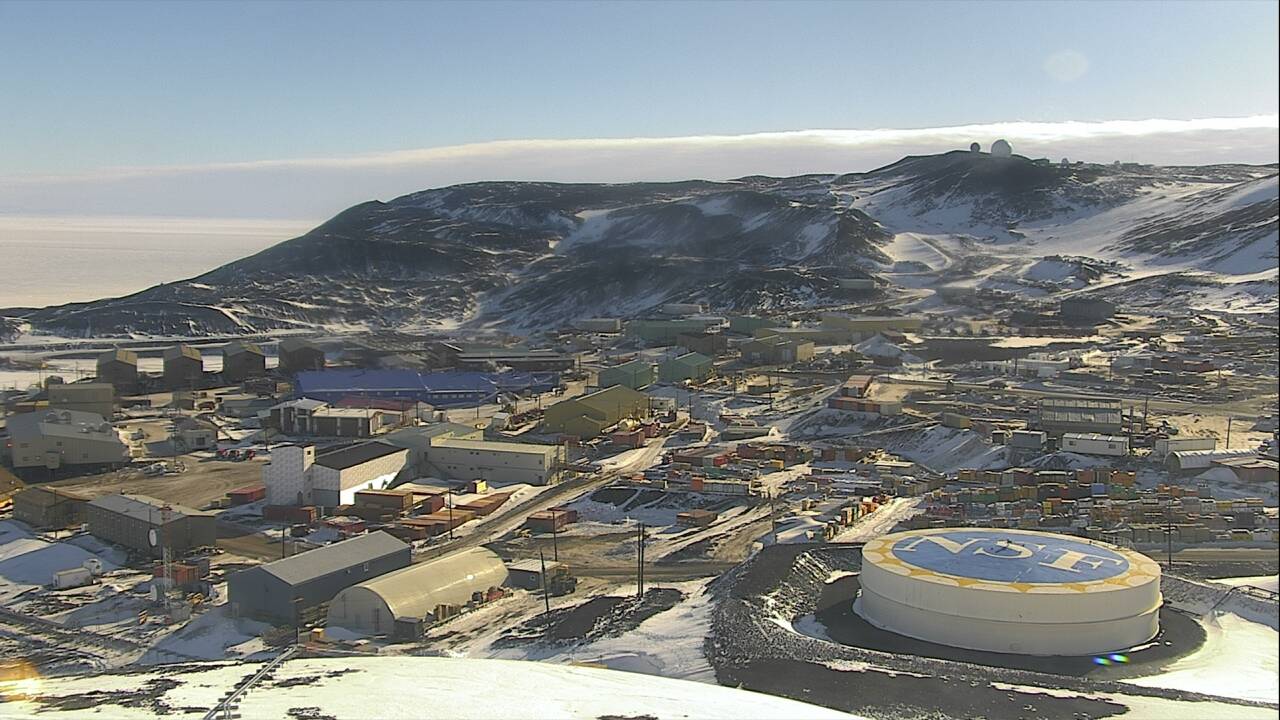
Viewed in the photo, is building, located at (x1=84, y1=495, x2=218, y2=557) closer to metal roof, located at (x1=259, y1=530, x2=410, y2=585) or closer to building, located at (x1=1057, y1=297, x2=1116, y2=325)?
metal roof, located at (x1=259, y1=530, x2=410, y2=585)

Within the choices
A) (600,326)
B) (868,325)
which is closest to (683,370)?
(868,325)

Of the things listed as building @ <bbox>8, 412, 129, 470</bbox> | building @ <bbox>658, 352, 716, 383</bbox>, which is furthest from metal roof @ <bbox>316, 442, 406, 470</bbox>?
building @ <bbox>658, 352, 716, 383</bbox>

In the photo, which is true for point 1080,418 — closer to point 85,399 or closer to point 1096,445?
point 1096,445

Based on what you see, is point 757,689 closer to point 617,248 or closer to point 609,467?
point 609,467

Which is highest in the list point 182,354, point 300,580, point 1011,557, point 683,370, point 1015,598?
point 1011,557

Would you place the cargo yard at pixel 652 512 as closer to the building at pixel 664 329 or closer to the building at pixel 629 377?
the building at pixel 629 377

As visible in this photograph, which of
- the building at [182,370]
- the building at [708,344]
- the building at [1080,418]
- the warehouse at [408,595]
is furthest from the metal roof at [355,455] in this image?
the building at [708,344]

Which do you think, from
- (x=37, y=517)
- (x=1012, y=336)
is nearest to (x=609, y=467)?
(x=37, y=517)
